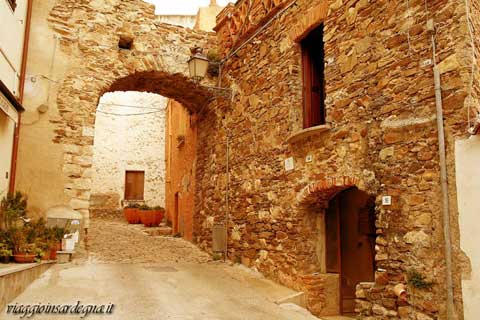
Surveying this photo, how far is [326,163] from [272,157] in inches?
52.8

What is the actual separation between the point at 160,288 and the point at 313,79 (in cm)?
361

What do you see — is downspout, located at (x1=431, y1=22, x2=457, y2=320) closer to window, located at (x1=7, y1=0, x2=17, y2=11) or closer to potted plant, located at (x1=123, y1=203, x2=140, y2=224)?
window, located at (x1=7, y1=0, x2=17, y2=11)

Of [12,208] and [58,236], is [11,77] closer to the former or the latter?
[12,208]

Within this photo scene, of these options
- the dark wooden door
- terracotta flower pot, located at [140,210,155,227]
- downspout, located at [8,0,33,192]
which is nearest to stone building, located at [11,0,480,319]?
downspout, located at [8,0,33,192]

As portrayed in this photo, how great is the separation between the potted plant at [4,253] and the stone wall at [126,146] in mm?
11478

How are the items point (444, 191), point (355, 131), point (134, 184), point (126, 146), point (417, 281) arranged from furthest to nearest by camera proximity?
point (126, 146)
point (134, 184)
point (355, 131)
point (417, 281)
point (444, 191)

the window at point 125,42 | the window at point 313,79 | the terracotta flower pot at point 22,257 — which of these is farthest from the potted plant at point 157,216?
the window at point 313,79

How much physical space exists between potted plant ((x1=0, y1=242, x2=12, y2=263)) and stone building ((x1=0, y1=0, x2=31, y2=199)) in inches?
43.6

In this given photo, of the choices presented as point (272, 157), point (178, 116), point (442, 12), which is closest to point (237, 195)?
point (272, 157)

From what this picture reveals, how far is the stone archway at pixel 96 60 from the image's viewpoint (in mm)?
7316

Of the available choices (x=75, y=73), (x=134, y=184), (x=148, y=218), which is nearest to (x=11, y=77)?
(x=75, y=73)

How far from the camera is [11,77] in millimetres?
6375

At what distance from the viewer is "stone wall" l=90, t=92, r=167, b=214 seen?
17.2 metres

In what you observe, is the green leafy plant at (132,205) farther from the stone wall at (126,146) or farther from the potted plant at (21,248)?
the potted plant at (21,248)
